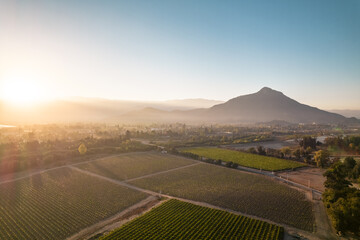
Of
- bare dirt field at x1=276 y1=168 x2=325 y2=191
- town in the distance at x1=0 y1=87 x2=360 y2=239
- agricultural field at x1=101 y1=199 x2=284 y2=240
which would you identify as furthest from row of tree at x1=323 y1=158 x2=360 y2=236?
bare dirt field at x1=276 y1=168 x2=325 y2=191

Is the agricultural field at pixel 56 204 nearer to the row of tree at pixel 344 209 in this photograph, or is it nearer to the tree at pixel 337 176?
the row of tree at pixel 344 209

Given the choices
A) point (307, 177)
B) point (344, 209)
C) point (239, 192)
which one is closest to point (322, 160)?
point (307, 177)

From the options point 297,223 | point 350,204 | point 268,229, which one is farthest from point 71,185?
point 350,204

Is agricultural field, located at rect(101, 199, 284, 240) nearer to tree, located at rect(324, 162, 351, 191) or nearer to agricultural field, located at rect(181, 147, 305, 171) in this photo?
tree, located at rect(324, 162, 351, 191)

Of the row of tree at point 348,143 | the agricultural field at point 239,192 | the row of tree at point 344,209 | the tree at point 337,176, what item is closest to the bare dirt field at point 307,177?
the tree at point 337,176

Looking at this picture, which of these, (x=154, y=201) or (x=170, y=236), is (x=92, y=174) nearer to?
(x=154, y=201)

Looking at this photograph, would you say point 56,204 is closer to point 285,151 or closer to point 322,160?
point 322,160
